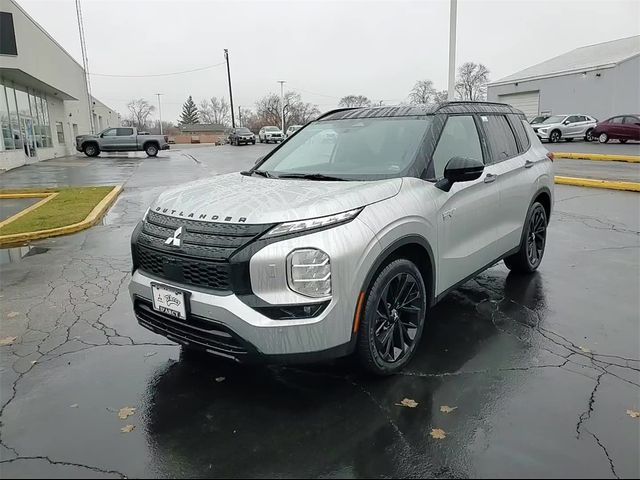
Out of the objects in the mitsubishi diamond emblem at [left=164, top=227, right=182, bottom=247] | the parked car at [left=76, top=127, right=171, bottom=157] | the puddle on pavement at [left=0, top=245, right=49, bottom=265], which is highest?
the parked car at [left=76, top=127, right=171, bottom=157]

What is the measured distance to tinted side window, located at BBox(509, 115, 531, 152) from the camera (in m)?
→ 5.34

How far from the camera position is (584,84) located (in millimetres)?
36469

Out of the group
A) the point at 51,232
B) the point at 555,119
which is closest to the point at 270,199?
the point at 51,232

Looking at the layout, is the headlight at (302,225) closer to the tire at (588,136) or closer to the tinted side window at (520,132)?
the tinted side window at (520,132)

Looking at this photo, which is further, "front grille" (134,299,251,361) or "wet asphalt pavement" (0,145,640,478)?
"front grille" (134,299,251,361)

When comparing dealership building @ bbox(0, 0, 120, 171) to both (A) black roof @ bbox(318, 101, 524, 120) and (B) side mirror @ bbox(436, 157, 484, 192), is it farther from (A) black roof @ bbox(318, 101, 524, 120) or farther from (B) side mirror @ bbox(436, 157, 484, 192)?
(B) side mirror @ bbox(436, 157, 484, 192)

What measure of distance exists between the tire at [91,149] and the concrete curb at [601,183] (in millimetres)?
28772

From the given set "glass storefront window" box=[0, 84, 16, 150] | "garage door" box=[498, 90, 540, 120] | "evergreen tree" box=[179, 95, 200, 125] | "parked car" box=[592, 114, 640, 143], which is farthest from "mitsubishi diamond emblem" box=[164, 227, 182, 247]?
"evergreen tree" box=[179, 95, 200, 125]

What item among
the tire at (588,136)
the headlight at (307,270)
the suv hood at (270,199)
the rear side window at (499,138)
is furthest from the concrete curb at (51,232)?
the tire at (588,136)

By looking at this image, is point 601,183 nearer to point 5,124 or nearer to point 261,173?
point 261,173

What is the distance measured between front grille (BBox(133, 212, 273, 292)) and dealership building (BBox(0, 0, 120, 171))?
21.7 meters

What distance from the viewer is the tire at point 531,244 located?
5316mm

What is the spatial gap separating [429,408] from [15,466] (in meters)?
2.39

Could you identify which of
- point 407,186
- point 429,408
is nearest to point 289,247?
point 407,186
